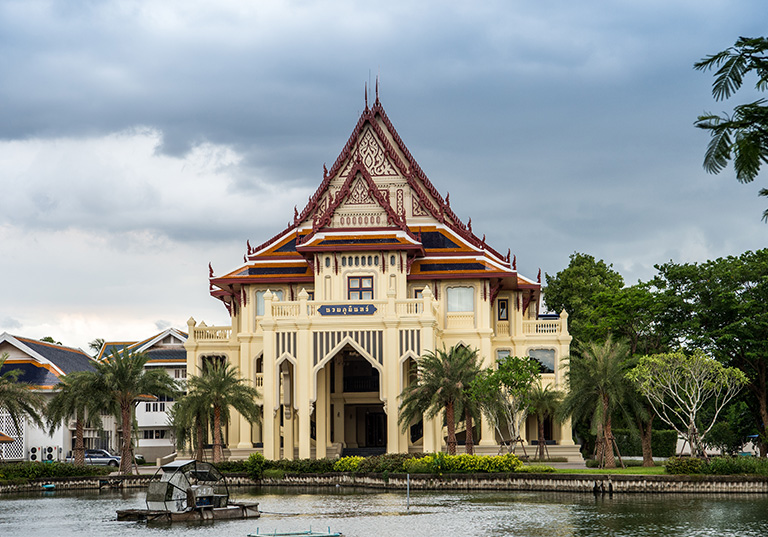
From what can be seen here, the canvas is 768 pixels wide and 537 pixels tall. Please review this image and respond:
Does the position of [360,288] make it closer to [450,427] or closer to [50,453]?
[450,427]

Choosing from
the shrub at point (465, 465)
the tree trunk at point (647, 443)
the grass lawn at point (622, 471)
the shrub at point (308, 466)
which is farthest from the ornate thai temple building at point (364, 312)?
the grass lawn at point (622, 471)

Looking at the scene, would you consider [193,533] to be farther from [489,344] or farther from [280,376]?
[489,344]

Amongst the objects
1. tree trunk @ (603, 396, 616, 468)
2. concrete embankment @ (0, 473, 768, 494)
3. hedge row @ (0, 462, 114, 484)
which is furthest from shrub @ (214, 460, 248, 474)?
tree trunk @ (603, 396, 616, 468)

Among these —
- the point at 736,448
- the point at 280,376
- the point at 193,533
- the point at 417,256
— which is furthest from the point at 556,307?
the point at 193,533

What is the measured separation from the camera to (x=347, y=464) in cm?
4703

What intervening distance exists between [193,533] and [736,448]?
156 feet

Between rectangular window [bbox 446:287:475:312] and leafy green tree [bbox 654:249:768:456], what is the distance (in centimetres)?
1040

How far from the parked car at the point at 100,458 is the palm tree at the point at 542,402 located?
2734 cm

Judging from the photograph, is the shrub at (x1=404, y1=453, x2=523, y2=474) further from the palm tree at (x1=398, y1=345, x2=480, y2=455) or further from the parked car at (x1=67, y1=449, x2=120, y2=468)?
the parked car at (x1=67, y1=449, x2=120, y2=468)

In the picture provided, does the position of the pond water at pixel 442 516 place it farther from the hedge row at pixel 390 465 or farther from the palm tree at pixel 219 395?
the palm tree at pixel 219 395

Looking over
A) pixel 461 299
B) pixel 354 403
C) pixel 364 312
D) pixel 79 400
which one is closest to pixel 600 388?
pixel 364 312

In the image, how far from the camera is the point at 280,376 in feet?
178

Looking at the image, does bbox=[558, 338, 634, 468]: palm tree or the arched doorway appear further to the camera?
the arched doorway

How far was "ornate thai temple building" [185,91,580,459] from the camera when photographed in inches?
2064
